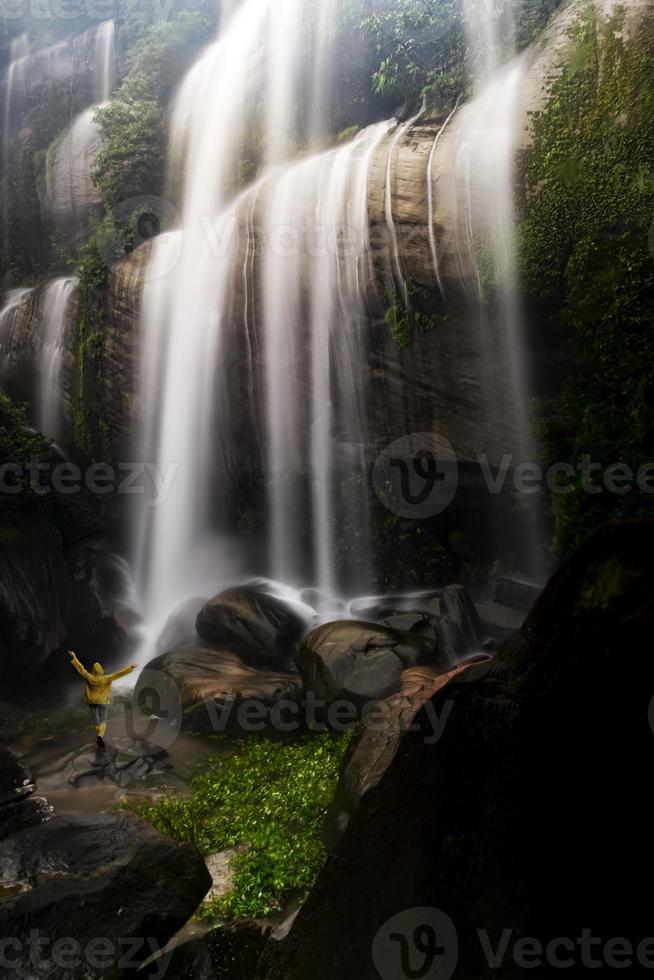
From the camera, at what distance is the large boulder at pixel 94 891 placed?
13.6ft

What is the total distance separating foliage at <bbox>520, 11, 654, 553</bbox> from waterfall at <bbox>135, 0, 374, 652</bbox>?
287cm

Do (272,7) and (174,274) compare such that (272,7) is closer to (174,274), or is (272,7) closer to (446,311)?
(174,274)

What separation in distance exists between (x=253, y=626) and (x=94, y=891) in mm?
5741

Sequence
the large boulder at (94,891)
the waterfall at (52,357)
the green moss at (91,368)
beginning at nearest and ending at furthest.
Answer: the large boulder at (94,891) < the green moss at (91,368) < the waterfall at (52,357)

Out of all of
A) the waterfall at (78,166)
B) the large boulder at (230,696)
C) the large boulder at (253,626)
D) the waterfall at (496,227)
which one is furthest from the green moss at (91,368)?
the waterfall at (496,227)

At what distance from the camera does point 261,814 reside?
623 cm

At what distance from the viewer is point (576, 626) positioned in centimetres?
301

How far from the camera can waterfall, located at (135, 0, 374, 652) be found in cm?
1158

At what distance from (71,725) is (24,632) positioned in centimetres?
182

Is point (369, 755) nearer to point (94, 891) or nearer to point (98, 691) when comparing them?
point (94, 891)

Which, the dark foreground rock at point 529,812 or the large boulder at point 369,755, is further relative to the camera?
the large boulder at point 369,755

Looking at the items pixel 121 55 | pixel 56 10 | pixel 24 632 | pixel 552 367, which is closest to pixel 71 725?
pixel 24 632

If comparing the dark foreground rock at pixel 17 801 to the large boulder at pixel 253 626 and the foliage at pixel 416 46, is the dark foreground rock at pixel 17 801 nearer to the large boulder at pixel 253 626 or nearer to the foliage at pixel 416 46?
the large boulder at pixel 253 626

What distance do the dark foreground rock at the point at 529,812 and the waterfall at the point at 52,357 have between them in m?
13.3
